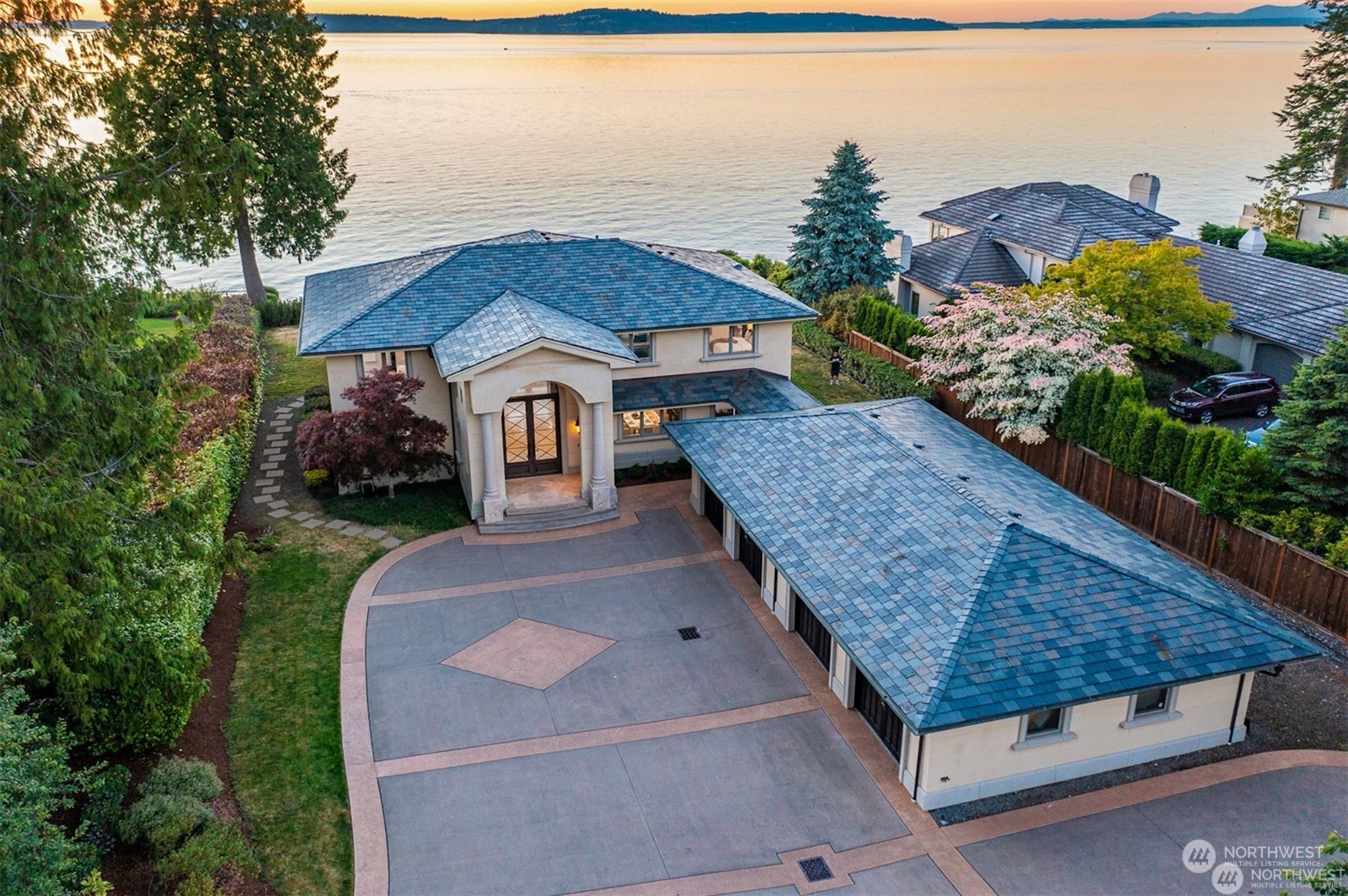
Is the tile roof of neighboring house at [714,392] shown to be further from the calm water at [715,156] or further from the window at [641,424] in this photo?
the calm water at [715,156]

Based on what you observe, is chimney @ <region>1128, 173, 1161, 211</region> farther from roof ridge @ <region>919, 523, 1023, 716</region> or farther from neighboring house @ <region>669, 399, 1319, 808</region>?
roof ridge @ <region>919, 523, 1023, 716</region>

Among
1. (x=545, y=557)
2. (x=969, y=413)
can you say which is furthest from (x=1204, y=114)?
(x=545, y=557)

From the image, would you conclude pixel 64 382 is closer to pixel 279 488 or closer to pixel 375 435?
pixel 375 435

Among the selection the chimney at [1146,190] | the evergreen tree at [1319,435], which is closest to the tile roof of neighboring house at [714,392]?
the evergreen tree at [1319,435]

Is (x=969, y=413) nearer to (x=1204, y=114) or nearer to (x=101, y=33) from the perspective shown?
(x=101, y=33)

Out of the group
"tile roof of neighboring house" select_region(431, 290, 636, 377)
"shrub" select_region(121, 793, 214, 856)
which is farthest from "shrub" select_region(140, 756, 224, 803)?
"tile roof of neighboring house" select_region(431, 290, 636, 377)

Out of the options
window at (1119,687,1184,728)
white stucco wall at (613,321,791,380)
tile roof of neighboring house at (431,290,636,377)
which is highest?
tile roof of neighboring house at (431,290,636,377)
